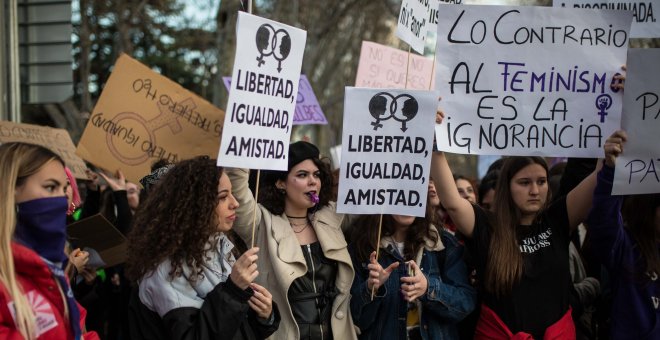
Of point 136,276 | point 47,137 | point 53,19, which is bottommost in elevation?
point 136,276

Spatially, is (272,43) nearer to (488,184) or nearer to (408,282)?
(408,282)

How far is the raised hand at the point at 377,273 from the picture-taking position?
4348 mm

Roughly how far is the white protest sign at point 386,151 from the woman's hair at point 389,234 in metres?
0.41

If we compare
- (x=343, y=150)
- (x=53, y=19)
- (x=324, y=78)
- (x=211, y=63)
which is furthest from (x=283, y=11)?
(x=343, y=150)

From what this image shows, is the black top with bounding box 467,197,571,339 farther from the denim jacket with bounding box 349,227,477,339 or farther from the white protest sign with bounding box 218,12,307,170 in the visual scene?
the white protest sign with bounding box 218,12,307,170

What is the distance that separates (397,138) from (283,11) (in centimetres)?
1402

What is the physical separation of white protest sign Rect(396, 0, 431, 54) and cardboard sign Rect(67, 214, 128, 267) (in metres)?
2.32

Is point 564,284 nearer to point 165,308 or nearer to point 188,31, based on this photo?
point 165,308

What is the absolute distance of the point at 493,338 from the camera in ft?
14.5

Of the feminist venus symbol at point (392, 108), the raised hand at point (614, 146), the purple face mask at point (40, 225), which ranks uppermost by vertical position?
the feminist venus symbol at point (392, 108)

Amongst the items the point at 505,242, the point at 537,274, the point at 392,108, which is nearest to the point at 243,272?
the point at 392,108

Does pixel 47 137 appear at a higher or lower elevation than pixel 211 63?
lower

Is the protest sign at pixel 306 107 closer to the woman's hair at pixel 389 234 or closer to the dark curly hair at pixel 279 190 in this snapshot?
the dark curly hair at pixel 279 190

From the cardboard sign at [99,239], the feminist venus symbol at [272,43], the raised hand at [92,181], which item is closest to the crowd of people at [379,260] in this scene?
the cardboard sign at [99,239]
